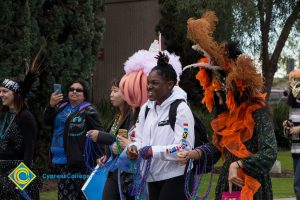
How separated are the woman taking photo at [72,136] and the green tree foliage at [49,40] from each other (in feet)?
A: 11.0

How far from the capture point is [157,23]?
18.5 metres

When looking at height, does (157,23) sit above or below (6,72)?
above

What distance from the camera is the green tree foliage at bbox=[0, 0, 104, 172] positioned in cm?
1144

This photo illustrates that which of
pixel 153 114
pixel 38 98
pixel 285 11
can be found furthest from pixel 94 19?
pixel 153 114

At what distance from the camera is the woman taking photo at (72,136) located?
7.87 m

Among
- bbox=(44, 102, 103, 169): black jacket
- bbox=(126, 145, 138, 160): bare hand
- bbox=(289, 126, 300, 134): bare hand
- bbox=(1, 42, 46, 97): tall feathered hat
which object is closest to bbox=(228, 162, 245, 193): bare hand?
bbox=(126, 145, 138, 160): bare hand

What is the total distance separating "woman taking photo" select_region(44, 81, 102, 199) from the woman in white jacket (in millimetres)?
2283

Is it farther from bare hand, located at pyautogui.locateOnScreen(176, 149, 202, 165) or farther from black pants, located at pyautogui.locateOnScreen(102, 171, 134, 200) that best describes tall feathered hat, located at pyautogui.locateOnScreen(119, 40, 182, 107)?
A: bare hand, located at pyautogui.locateOnScreen(176, 149, 202, 165)

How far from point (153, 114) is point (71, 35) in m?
7.38

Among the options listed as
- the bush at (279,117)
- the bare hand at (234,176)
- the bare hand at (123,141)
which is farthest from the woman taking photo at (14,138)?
the bush at (279,117)

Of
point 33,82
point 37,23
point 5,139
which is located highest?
point 37,23

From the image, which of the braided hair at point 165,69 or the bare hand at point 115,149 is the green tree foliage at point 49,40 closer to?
the bare hand at point 115,149

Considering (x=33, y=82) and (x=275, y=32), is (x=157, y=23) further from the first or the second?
(x=33, y=82)

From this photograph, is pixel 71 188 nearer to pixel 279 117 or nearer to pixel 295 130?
pixel 295 130
